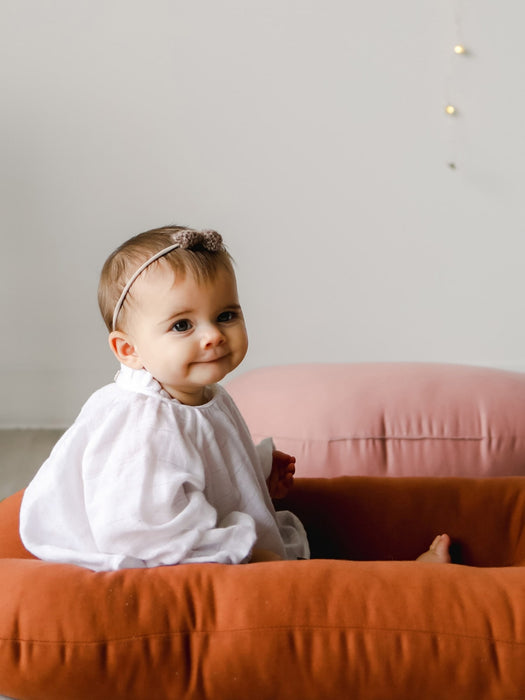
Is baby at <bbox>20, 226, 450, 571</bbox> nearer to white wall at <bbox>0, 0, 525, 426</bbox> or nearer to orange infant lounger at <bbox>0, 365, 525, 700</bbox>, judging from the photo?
orange infant lounger at <bbox>0, 365, 525, 700</bbox>

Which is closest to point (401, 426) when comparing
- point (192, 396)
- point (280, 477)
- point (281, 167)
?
point (280, 477)

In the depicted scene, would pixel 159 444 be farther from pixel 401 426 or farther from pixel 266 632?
pixel 401 426

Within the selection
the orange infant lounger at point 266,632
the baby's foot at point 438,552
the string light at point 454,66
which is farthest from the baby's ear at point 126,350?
the string light at point 454,66

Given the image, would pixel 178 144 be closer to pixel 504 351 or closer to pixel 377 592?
pixel 504 351

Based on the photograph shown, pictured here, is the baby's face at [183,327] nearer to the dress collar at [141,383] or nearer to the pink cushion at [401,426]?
the dress collar at [141,383]

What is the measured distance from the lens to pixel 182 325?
119 cm

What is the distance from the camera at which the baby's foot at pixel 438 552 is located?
139cm

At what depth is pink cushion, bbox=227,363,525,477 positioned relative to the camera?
172 centimetres

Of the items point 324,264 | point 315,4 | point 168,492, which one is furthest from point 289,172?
point 168,492

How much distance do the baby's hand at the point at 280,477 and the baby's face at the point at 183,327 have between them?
326 mm

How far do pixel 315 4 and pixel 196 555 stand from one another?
5.58 feet

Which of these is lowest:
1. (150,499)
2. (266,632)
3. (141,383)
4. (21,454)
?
(21,454)

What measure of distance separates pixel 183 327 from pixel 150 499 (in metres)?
0.24

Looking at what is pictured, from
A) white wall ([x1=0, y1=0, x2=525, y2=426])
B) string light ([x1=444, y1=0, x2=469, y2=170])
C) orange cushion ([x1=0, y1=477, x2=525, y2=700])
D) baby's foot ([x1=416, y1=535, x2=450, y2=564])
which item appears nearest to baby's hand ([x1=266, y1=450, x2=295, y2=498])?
baby's foot ([x1=416, y1=535, x2=450, y2=564])
